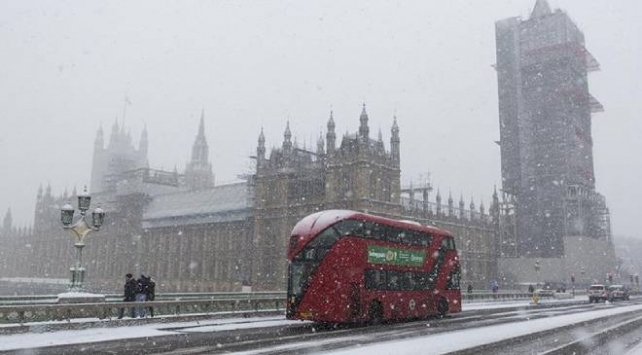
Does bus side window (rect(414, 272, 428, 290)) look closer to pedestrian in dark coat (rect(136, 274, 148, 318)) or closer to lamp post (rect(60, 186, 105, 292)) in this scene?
pedestrian in dark coat (rect(136, 274, 148, 318))

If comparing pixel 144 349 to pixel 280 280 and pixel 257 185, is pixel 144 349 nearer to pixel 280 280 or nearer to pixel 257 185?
pixel 280 280

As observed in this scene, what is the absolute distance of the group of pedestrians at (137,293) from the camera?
2275cm

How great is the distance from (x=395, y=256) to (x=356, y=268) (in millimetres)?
2753

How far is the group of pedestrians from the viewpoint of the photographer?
22750mm

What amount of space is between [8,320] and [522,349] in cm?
1676

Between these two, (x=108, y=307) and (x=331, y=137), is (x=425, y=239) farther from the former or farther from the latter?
(x=331, y=137)

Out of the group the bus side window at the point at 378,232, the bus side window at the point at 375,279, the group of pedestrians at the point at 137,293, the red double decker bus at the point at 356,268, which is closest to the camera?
the red double decker bus at the point at 356,268

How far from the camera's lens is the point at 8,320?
19.4 m

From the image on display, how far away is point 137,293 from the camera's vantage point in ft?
78.1

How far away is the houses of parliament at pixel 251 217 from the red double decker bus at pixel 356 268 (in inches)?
1389

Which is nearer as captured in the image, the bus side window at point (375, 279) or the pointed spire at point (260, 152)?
the bus side window at point (375, 279)

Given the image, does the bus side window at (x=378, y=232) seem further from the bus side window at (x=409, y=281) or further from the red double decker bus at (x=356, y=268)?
the bus side window at (x=409, y=281)

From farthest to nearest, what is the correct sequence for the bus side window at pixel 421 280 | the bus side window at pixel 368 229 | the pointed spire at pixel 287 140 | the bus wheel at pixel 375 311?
1. the pointed spire at pixel 287 140
2. the bus side window at pixel 421 280
3. the bus wheel at pixel 375 311
4. the bus side window at pixel 368 229

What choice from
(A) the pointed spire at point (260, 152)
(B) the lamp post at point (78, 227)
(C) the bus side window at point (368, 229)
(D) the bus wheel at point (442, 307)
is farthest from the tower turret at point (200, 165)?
(C) the bus side window at point (368, 229)
